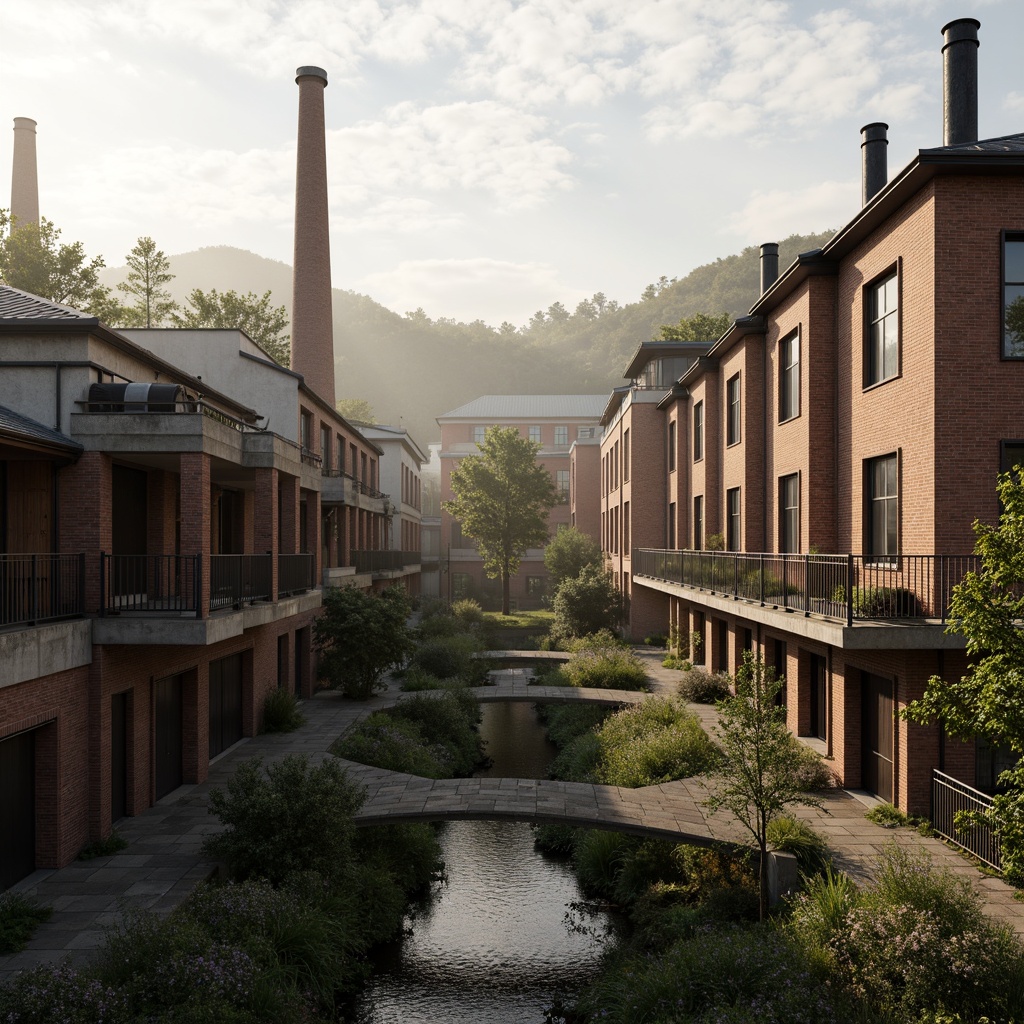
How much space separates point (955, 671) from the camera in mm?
12867

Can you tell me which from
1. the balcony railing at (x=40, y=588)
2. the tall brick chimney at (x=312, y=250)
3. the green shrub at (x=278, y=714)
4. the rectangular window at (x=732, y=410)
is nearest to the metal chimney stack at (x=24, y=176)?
the tall brick chimney at (x=312, y=250)

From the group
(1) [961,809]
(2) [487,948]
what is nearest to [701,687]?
(1) [961,809]

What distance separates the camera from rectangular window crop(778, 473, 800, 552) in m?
19.3

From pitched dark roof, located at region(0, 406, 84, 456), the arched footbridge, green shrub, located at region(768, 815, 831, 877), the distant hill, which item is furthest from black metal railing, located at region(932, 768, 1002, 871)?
the distant hill

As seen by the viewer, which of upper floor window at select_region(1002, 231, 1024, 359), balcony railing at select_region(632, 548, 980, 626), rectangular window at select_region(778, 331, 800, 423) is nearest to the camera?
balcony railing at select_region(632, 548, 980, 626)

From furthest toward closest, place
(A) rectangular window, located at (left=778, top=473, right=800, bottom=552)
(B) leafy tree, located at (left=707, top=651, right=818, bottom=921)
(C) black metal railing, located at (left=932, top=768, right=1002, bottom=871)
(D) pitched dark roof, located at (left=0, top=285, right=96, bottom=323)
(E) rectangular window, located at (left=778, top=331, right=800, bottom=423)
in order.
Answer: (A) rectangular window, located at (left=778, top=473, right=800, bottom=552), (E) rectangular window, located at (left=778, top=331, right=800, bottom=423), (D) pitched dark roof, located at (left=0, top=285, right=96, bottom=323), (C) black metal railing, located at (left=932, top=768, right=1002, bottom=871), (B) leafy tree, located at (left=707, top=651, right=818, bottom=921)

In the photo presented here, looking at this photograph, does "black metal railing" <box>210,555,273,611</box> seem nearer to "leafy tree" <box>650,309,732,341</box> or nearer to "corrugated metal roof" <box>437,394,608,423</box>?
"leafy tree" <box>650,309,732,341</box>

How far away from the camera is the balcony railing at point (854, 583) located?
12.9m

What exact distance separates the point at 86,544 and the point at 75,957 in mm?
6072

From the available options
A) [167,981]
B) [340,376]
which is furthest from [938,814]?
[340,376]

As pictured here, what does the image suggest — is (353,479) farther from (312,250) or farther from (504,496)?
(504,496)

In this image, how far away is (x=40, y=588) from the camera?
12.5 m

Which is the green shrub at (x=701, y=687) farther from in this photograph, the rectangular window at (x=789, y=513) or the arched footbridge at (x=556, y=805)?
the arched footbridge at (x=556, y=805)

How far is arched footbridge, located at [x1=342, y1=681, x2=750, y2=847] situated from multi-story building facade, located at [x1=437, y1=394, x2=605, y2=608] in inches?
1575
